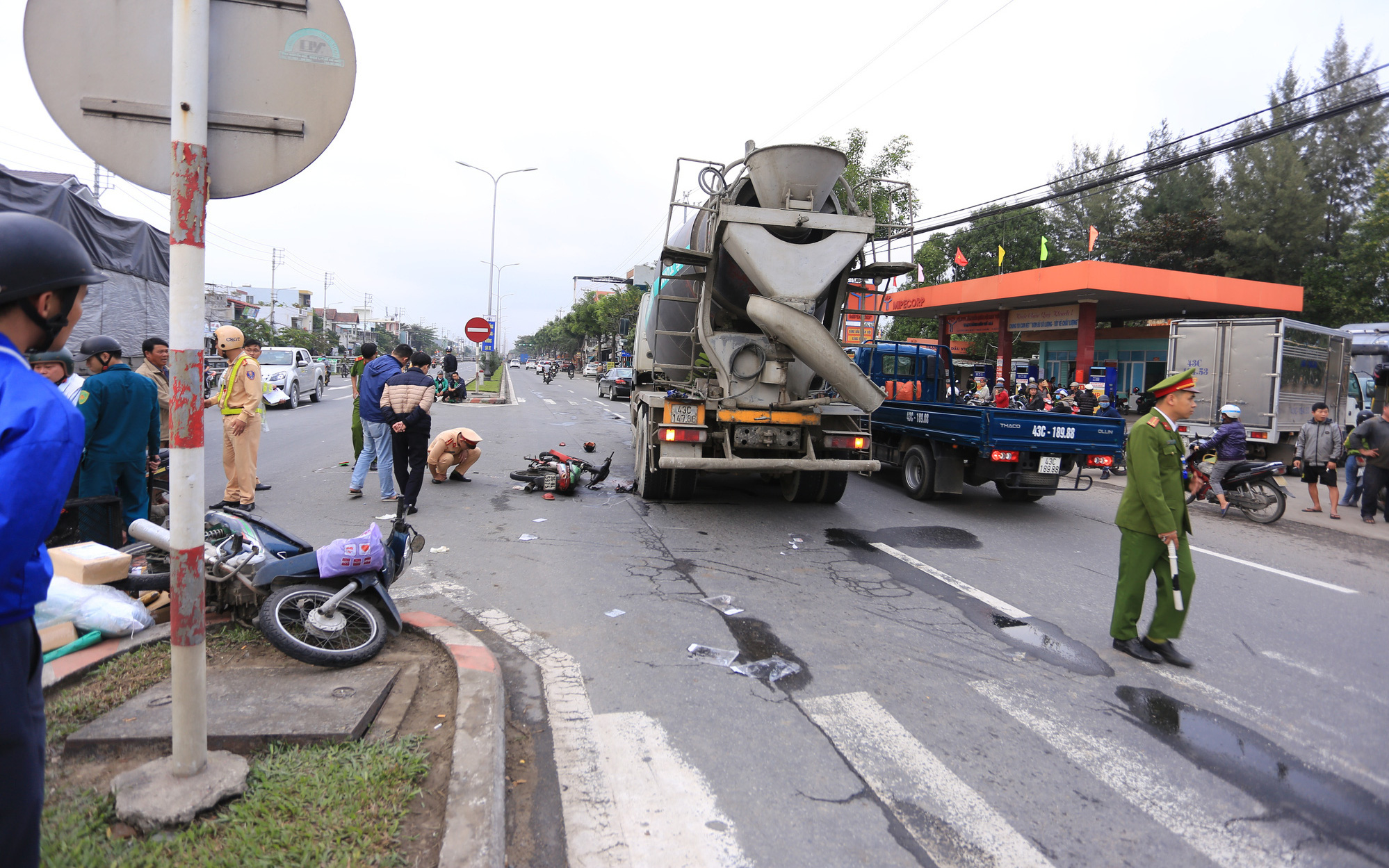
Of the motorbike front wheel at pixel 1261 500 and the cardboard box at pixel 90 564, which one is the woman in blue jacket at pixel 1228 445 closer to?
the motorbike front wheel at pixel 1261 500

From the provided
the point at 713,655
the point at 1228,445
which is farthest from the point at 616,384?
the point at 713,655

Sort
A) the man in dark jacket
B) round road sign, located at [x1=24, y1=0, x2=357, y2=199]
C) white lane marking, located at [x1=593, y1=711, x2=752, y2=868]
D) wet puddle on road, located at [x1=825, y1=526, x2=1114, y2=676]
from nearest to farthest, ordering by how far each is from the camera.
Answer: round road sign, located at [x1=24, y1=0, x2=357, y2=199] → white lane marking, located at [x1=593, y1=711, x2=752, y2=868] → wet puddle on road, located at [x1=825, y1=526, x2=1114, y2=676] → the man in dark jacket

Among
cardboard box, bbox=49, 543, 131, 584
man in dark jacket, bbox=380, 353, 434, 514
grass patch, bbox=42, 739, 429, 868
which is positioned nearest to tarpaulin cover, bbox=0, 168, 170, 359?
man in dark jacket, bbox=380, 353, 434, 514

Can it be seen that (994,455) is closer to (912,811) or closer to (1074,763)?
(1074,763)

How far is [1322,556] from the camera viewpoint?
327 inches

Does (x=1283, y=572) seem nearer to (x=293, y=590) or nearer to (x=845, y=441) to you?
(x=845, y=441)

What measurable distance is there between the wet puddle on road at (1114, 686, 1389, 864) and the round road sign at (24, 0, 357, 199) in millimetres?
4655

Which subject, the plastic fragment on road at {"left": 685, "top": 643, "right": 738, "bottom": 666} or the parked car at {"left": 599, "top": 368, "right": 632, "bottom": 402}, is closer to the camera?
the plastic fragment on road at {"left": 685, "top": 643, "right": 738, "bottom": 666}

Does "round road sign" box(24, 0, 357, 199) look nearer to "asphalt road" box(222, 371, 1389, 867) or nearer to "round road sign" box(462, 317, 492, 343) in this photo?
"asphalt road" box(222, 371, 1389, 867)

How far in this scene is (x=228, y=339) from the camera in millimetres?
7391

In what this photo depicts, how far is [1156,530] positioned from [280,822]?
16.1 ft

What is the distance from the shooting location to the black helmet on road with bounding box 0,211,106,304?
5.50ft

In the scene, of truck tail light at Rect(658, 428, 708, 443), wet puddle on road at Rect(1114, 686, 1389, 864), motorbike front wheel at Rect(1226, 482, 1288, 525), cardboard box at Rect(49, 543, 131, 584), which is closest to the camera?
wet puddle on road at Rect(1114, 686, 1389, 864)

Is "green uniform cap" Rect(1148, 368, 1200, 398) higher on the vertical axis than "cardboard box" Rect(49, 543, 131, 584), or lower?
higher
